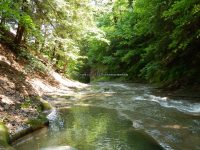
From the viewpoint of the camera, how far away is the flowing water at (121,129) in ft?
20.2

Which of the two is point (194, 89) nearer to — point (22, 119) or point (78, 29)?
point (78, 29)

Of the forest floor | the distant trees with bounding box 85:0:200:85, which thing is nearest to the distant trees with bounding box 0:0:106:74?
the forest floor

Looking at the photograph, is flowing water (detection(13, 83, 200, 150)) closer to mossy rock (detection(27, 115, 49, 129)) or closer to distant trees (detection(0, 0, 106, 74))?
mossy rock (detection(27, 115, 49, 129))

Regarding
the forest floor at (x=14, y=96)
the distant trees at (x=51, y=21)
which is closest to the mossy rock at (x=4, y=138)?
the forest floor at (x=14, y=96)

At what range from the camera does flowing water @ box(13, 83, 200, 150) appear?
Answer: 6.15 m

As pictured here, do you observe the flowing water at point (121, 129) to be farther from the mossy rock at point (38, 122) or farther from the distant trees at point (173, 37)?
the distant trees at point (173, 37)

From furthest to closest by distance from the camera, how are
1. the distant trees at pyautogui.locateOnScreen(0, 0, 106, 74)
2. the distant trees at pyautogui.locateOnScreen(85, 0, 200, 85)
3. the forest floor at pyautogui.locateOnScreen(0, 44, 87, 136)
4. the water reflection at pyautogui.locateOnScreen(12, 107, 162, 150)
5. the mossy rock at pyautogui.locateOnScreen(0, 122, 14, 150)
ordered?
the distant trees at pyautogui.locateOnScreen(0, 0, 106, 74)
the distant trees at pyautogui.locateOnScreen(85, 0, 200, 85)
the forest floor at pyautogui.locateOnScreen(0, 44, 87, 136)
the water reflection at pyautogui.locateOnScreen(12, 107, 162, 150)
the mossy rock at pyautogui.locateOnScreen(0, 122, 14, 150)

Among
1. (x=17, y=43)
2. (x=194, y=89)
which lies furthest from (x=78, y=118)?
(x=17, y=43)

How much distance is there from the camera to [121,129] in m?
7.52

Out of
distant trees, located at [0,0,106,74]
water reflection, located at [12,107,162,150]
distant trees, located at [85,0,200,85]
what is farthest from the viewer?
distant trees, located at [0,0,106,74]

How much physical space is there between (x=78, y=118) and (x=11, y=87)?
2.85m

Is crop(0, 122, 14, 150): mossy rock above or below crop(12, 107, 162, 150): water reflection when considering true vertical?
above

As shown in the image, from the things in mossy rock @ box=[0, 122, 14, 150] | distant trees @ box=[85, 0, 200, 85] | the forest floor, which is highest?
distant trees @ box=[85, 0, 200, 85]

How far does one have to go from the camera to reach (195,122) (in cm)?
782
